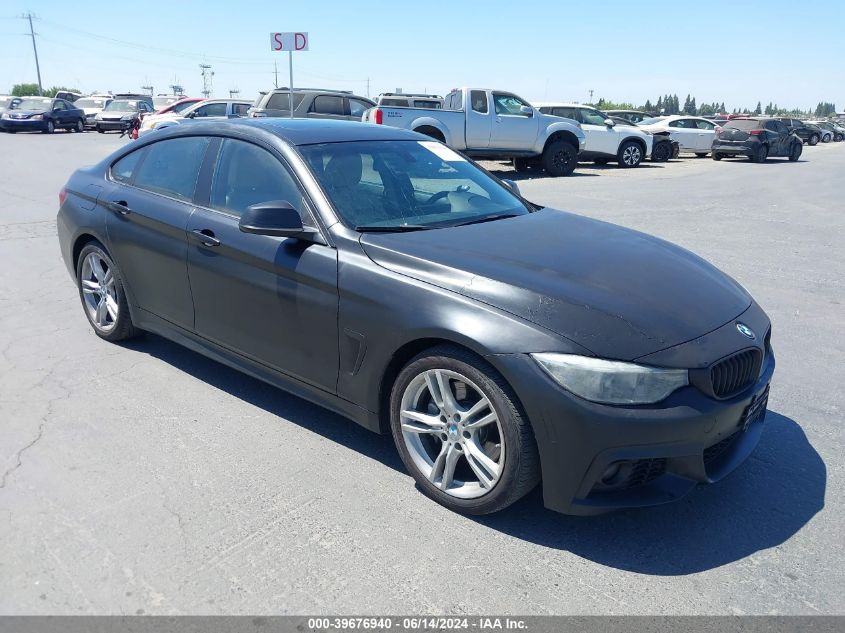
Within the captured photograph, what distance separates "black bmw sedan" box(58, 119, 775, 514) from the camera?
2811mm

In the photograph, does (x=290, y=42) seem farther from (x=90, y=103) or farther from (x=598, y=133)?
(x=90, y=103)

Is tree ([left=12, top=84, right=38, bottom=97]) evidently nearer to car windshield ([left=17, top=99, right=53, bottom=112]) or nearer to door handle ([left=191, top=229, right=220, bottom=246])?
car windshield ([left=17, top=99, right=53, bottom=112])

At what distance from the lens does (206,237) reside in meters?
4.07

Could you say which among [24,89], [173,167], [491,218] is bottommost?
[24,89]

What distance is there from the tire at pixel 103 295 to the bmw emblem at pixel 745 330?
3788mm

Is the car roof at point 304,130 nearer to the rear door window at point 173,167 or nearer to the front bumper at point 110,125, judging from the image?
the rear door window at point 173,167

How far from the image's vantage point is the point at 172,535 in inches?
118

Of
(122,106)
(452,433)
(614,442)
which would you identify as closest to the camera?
(614,442)

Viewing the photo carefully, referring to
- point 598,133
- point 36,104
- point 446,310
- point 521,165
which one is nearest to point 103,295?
point 446,310

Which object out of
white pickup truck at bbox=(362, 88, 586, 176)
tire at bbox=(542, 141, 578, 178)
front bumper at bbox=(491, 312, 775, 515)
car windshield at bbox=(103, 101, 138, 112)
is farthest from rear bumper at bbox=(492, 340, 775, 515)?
car windshield at bbox=(103, 101, 138, 112)

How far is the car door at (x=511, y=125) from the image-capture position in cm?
1758

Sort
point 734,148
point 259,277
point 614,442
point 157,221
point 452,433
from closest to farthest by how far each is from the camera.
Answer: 1. point 614,442
2. point 452,433
3. point 259,277
4. point 157,221
5. point 734,148

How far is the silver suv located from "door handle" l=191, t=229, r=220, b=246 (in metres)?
15.2

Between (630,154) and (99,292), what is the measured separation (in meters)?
20.3
